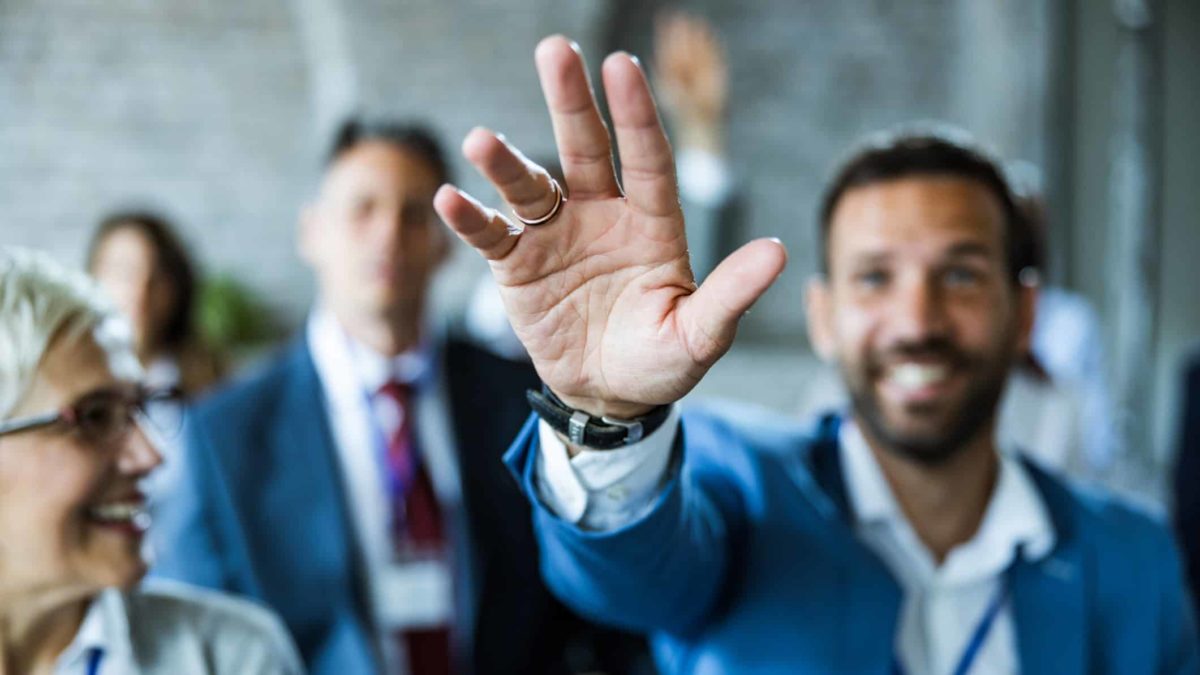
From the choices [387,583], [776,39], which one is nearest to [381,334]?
[387,583]

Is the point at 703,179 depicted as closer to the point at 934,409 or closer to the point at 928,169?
the point at 928,169

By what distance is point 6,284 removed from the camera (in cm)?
138

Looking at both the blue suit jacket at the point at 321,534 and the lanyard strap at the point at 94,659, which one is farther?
the blue suit jacket at the point at 321,534

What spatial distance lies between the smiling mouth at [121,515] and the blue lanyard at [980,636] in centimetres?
97

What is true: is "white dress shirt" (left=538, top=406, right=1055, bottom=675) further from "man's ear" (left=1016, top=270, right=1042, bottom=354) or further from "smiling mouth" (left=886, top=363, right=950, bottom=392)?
"man's ear" (left=1016, top=270, right=1042, bottom=354)

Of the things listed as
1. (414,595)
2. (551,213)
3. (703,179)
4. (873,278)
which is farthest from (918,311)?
(703,179)

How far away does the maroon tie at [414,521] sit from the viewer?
6.56 ft

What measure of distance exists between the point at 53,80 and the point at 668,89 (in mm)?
4116

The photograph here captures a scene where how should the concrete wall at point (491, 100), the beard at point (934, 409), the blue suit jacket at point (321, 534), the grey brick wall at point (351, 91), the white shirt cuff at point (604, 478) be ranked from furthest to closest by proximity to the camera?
→ the grey brick wall at point (351, 91) < the concrete wall at point (491, 100) < the blue suit jacket at point (321, 534) < the beard at point (934, 409) < the white shirt cuff at point (604, 478)

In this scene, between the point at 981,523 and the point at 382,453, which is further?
the point at 382,453

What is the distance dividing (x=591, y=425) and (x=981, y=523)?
A: 0.86 meters

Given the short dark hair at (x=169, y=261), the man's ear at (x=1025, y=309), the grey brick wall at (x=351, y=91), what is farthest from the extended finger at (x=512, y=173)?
the grey brick wall at (x=351, y=91)

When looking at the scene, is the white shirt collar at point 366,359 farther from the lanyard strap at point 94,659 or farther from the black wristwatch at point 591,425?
the black wristwatch at point 591,425

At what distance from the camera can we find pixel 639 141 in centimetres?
90
